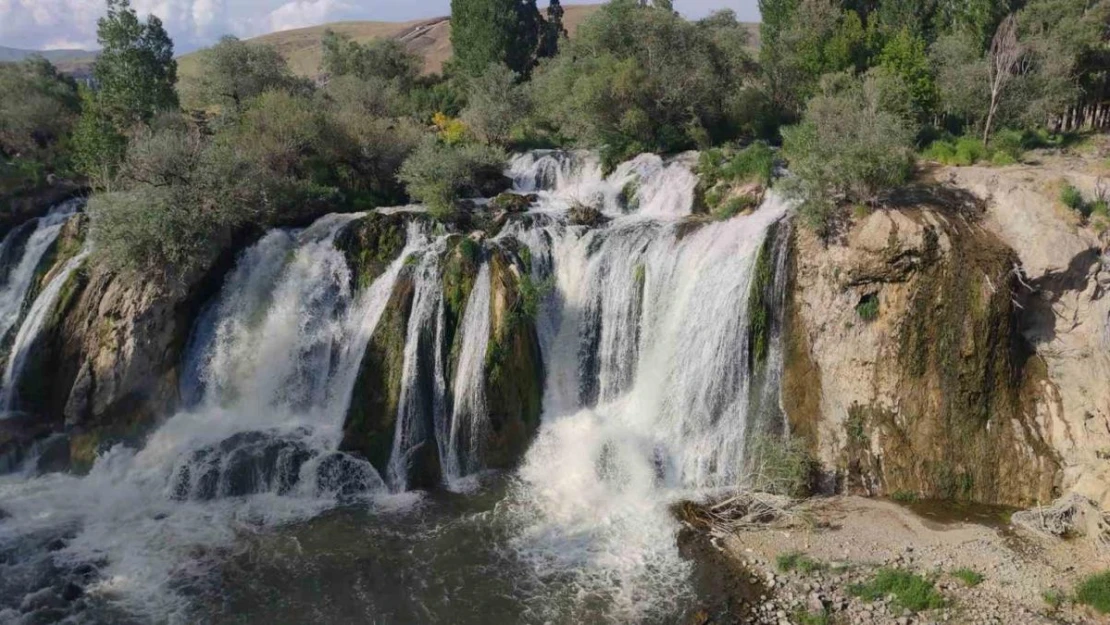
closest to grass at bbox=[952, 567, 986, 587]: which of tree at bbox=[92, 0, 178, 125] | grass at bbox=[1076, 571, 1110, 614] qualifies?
grass at bbox=[1076, 571, 1110, 614]

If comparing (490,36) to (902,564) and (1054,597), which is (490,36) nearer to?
(902,564)

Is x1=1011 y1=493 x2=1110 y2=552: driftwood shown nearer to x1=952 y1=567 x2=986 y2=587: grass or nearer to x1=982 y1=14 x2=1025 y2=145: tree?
x1=952 y1=567 x2=986 y2=587: grass

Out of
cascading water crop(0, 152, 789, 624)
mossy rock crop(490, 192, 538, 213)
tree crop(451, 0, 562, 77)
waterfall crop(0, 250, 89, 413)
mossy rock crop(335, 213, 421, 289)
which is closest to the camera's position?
cascading water crop(0, 152, 789, 624)

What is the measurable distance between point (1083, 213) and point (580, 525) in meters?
13.3

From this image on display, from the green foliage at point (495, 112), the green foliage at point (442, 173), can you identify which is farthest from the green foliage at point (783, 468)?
the green foliage at point (495, 112)

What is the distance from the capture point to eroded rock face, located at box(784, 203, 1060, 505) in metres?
15.0

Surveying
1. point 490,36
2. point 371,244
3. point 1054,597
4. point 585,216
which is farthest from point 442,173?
point 490,36

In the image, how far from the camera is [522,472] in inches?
688

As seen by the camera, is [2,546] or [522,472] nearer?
[2,546]

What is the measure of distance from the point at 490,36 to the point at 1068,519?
4254 cm

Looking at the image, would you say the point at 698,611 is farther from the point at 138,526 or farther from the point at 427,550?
the point at 138,526

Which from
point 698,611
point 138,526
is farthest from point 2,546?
point 698,611

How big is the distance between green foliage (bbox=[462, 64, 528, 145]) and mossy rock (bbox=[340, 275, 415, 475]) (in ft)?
55.9

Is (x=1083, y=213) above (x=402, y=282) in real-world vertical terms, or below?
above
